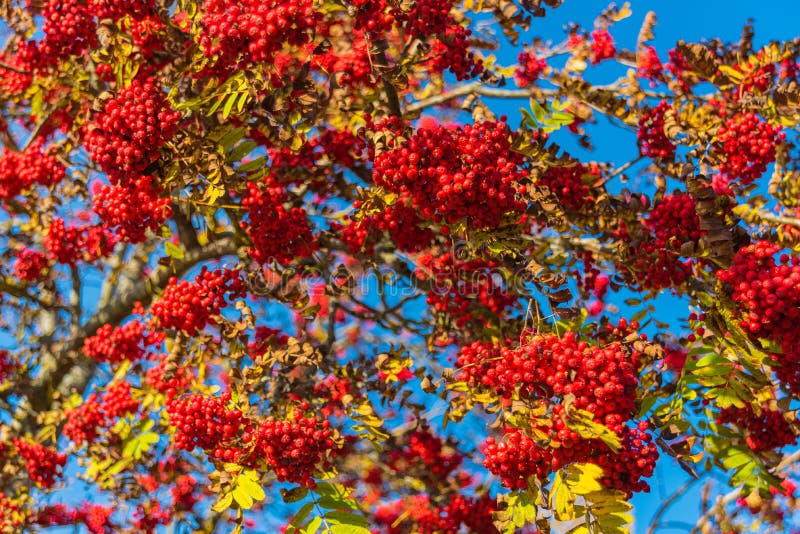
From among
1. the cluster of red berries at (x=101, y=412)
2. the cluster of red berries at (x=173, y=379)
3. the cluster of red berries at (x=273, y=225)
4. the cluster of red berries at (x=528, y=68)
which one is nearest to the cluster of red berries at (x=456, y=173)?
the cluster of red berries at (x=273, y=225)

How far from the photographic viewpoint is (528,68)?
636 cm

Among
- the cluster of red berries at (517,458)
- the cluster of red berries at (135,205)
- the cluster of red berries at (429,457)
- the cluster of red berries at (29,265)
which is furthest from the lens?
the cluster of red berries at (29,265)

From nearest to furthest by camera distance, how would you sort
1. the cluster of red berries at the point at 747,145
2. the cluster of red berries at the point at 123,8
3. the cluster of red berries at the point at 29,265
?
the cluster of red berries at the point at 123,8 → the cluster of red berries at the point at 747,145 → the cluster of red berries at the point at 29,265

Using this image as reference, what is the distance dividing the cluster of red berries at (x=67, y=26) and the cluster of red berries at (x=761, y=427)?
188 inches

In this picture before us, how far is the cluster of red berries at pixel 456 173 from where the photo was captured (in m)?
3.01

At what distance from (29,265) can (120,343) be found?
1.55 meters

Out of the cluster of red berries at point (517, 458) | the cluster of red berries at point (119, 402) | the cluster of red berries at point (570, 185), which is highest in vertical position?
the cluster of red berries at point (570, 185)

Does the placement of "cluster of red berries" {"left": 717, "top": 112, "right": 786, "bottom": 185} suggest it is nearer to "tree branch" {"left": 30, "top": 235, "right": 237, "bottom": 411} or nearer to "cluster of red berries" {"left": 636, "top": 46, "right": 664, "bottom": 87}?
"cluster of red berries" {"left": 636, "top": 46, "right": 664, "bottom": 87}

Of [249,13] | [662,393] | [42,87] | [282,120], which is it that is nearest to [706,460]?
[662,393]

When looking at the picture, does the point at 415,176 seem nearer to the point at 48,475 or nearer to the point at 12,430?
the point at 48,475

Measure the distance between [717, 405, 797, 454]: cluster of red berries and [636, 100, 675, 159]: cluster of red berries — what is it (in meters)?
1.75

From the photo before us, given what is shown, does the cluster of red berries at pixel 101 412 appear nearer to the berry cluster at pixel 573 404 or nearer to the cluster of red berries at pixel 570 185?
the berry cluster at pixel 573 404

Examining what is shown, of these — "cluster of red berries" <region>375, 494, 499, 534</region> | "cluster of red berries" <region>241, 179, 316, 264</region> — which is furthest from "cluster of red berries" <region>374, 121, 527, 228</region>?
"cluster of red berries" <region>375, 494, 499, 534</region>

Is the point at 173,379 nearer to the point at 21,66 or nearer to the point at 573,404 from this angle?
the point at 573,404
